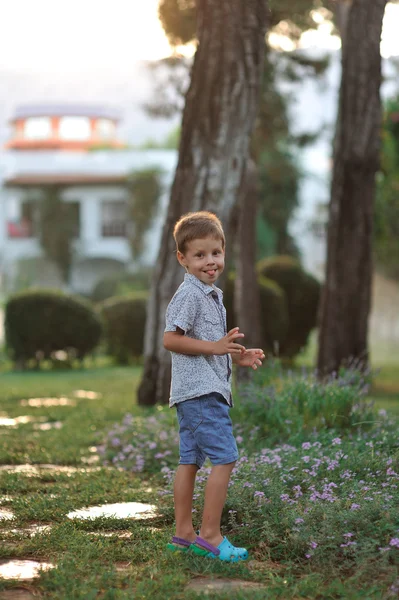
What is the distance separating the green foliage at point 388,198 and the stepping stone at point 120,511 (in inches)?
425

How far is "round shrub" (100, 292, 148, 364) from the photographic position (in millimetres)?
20219

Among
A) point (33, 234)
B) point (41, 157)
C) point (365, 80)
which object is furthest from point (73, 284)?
point (365, 80)

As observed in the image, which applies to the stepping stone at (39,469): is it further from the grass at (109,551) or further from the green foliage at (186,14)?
the green foliage at (186,14)

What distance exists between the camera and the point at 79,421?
9.39m

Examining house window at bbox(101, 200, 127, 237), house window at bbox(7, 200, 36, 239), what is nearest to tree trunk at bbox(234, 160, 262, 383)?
house window at bbox(101, 200, 127, 237)

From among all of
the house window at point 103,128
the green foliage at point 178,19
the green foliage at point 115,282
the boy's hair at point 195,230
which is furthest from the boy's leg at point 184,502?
the house window at point 103,128

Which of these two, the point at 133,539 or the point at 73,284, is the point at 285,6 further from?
the point at 73,284

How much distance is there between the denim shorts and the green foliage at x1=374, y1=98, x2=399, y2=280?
37.4 ft

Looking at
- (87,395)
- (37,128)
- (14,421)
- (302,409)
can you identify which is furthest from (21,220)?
(302,409)

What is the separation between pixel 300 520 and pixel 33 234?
3614 centimetres

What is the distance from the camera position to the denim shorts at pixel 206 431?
4285 mm

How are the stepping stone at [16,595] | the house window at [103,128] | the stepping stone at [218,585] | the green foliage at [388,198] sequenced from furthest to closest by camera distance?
the house window at [103,128]
the green foliage at [388,198]
the stepping stone at [218,585]
the stepping stone at [16,595]

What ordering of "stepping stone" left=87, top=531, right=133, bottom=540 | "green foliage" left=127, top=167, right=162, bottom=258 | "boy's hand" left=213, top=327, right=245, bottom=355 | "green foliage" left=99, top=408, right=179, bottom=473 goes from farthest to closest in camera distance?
"green foliage" left=127, top=167, right=162, bottom=258
"green foliage" left=99, top=408, right=179, bottom=473
"stepping stone" left=87, top=531, right=133, bottom=540
"boy's hand" left=213, top=327, right=245, bottom=355

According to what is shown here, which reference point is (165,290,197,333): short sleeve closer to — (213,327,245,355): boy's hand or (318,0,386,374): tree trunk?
(213,327,245,355): boy's hand
